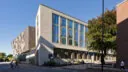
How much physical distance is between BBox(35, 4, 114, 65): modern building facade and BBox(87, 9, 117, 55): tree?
898 centimetres

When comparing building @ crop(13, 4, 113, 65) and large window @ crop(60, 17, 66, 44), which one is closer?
building @ crop(13, 4, 113, 65)

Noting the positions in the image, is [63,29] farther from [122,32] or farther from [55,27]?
[122,32]

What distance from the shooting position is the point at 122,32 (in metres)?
43.2

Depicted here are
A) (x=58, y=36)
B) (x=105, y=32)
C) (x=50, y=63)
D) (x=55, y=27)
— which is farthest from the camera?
(x=58, y=36)

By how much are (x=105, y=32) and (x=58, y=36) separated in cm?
1389

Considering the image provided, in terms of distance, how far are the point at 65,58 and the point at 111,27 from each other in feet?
56.5

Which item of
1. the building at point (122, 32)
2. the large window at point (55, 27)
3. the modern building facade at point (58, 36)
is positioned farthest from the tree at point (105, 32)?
the modern building facade at point (58, 36)

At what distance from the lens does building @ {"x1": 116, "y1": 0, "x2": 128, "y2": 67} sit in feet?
138

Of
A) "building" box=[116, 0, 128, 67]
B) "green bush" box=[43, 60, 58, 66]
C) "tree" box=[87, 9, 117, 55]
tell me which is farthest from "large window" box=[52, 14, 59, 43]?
"building" box=[116, 0, 128, 67]

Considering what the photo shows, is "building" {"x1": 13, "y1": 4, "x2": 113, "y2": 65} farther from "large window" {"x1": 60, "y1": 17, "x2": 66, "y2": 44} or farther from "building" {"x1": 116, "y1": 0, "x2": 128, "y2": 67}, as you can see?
"building" {"x1": 116, "y1": 0, "x2": 128, "y2": 67}

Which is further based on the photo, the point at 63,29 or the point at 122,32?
the point at 63,29

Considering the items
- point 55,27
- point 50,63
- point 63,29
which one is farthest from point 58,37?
point 50,63

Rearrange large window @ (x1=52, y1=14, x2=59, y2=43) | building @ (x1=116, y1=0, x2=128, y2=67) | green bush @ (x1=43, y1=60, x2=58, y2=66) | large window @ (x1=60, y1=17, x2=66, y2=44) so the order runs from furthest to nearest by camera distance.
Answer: large window @ (x1=60, y1=17, x2=66, y2=44)
large window @ (x1=52, y1=14, x2=59, y2=43)
green bush @ (x1=43, y1=60, x2=58, y2=66)
building @ (x1=116, y1=0, x2=128, y2=67)

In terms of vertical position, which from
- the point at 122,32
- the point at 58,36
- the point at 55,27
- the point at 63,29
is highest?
the point at 55,27
